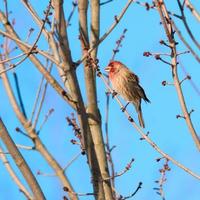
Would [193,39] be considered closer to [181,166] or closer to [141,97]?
[181,166]

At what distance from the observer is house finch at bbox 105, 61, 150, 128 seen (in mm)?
8281

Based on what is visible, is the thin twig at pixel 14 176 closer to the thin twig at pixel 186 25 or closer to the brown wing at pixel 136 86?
the thin twig at pixel 186 25

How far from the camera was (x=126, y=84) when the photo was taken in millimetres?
8430

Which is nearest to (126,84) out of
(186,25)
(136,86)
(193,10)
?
→ (136,86)

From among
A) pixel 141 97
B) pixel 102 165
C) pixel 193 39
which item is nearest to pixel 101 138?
pixel 102 165

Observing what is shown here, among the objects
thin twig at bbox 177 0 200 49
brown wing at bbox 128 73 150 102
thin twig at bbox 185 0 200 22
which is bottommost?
thin twig at bbox 177 0 200 49

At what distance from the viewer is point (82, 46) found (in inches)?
151

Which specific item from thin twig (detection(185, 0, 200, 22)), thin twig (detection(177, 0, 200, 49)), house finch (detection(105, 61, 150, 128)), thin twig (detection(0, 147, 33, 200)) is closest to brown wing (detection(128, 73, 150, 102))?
house finch (detection(105, 61, 150, 128))

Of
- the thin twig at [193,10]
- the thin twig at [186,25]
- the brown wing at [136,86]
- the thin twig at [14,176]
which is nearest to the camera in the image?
the thin twig at [186,25]

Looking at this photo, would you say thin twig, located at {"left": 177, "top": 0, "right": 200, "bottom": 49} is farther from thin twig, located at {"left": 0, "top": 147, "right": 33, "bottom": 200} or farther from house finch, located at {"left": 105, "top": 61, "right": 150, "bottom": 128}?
house finch, located at {"left": 105, "top": 61, "right": 150, "bottom": 128}

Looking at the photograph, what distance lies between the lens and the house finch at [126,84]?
828 centimetres

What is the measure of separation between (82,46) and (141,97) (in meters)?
4.53

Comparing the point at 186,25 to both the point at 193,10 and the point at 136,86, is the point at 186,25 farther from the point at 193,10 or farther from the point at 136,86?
the point at 136,86

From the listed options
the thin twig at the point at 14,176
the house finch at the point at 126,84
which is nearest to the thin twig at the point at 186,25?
the thin twig at the point at 14,176
